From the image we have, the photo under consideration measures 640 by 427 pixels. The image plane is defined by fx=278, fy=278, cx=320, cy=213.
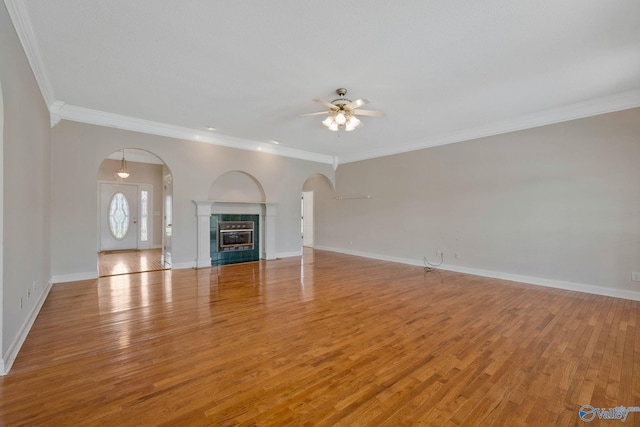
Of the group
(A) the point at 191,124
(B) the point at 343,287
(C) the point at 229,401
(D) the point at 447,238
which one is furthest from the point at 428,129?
(C) the point at 229,401

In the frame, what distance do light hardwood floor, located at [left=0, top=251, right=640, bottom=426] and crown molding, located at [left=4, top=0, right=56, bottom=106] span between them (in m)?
2.78

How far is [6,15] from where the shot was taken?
2.15 meters

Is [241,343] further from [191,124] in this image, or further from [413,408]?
[191,124]

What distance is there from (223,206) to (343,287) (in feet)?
11.8

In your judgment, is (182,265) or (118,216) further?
(118,216)

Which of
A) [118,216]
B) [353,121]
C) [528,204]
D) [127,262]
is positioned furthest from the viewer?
[118,216]

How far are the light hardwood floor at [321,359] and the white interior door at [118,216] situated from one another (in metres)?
4.65

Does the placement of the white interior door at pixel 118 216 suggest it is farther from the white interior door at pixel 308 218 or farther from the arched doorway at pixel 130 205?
the white interior door at pixel 308 218

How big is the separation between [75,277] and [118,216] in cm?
436

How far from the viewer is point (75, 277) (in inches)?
186

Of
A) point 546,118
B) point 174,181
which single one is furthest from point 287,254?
point 546,118

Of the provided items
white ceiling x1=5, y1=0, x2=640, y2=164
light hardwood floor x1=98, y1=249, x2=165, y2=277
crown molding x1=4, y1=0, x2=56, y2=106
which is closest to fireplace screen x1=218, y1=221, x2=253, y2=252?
light hardwood floor x1=98, y1=249, x2=165, y2=277

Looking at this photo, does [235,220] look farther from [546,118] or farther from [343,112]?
[546,118]

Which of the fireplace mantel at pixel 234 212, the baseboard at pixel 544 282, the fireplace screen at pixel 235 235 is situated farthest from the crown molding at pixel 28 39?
the baseboard at pixel 544 282
